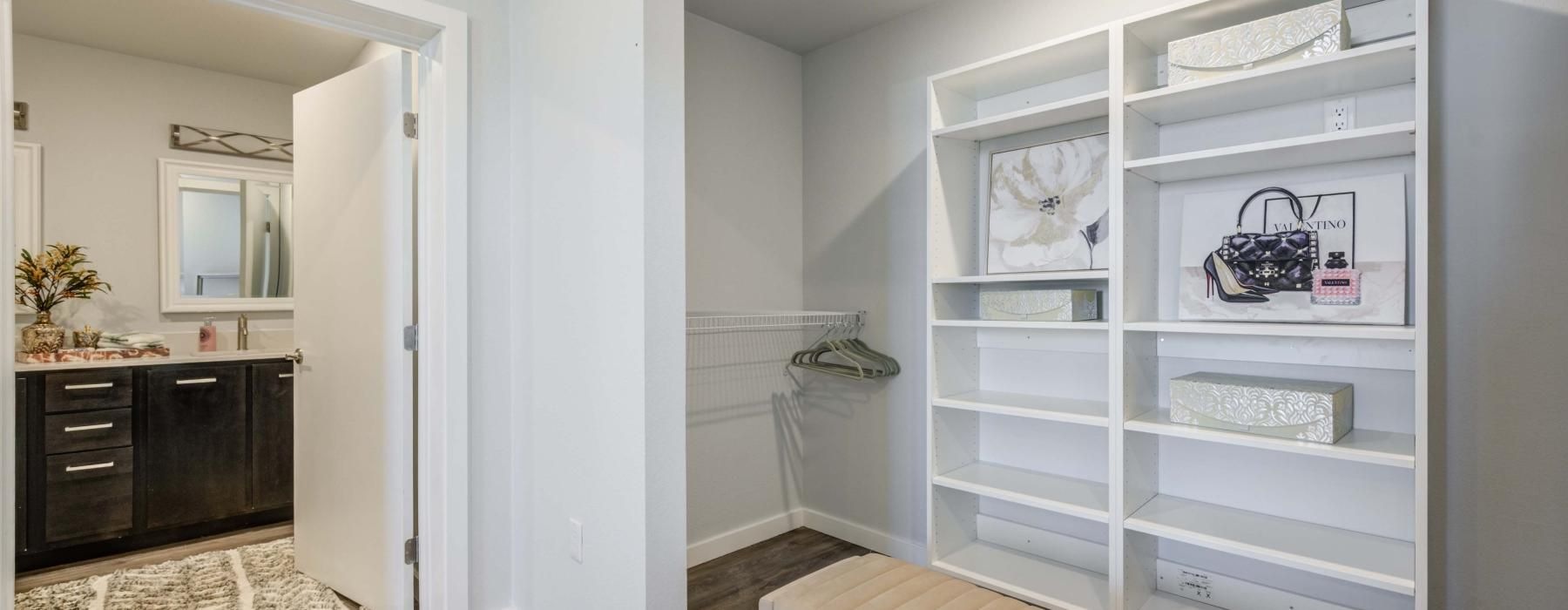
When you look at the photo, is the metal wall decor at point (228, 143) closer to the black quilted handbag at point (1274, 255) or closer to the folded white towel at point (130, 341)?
the folded white towel at point (130, 341)

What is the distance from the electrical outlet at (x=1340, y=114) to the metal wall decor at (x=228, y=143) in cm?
485

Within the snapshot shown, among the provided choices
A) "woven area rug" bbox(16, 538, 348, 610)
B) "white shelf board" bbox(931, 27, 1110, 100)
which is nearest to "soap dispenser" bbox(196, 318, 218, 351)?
"woven area rug" bbox(16, 538, 348, 610)

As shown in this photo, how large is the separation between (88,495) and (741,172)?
3241mm

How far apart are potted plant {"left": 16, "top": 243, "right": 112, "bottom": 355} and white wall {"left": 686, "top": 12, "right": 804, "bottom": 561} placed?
2925mm

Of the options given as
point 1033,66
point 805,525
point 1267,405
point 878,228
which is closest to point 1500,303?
point 1267,405

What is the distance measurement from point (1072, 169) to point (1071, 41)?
48 cm

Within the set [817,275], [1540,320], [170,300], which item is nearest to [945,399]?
[817,275]

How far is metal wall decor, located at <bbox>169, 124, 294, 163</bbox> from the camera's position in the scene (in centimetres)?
365

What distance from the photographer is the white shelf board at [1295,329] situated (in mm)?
1610

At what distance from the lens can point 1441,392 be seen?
5.74 ft

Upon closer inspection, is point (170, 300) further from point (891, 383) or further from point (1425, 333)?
point (1425, 333)

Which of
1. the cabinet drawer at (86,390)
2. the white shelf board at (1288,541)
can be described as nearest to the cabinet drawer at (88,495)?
the cabinet drawer at (86,390)

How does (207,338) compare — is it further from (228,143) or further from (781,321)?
(781,321)

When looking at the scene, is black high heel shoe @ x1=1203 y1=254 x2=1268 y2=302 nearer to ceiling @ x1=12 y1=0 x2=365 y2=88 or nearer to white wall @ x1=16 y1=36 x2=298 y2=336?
ceiling @ x1=12 y1=0 x2=365 y2=88
